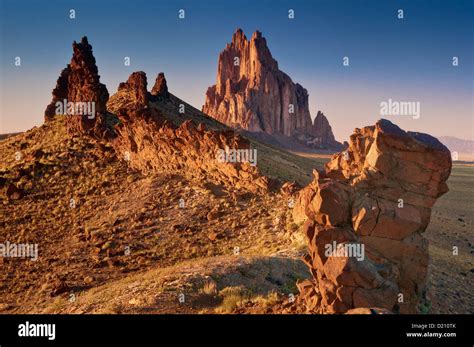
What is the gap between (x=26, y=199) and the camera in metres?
34.1

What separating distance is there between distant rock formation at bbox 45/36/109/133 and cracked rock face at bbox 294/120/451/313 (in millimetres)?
35010

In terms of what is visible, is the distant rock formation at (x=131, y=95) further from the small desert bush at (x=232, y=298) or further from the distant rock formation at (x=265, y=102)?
the distant rock formation at (x=265, y=102)

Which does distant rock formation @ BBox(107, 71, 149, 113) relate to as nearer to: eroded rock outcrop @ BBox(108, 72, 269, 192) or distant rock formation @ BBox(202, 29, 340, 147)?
eroded rock outcrop @ BBox(108, 72, 269, 192)

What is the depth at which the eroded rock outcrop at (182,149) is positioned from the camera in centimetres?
2814

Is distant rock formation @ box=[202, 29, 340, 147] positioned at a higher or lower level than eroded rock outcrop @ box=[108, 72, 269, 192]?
higher

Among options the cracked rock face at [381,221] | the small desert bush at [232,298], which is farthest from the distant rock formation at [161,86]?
the cracked rock face at [381,221]

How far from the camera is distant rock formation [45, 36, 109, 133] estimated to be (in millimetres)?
44062

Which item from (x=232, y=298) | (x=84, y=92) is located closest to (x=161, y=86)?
(x=84, y=92)

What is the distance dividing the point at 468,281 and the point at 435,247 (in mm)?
6779

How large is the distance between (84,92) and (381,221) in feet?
129

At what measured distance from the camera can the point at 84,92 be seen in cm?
4488

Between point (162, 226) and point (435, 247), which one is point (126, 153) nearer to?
point (162, 226)

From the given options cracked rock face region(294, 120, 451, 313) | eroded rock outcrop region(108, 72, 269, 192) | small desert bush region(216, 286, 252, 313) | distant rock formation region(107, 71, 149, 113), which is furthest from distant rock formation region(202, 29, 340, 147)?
cracked rock face region(294, 120, 451, 313)

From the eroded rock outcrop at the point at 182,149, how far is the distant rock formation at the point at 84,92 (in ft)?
21.7
